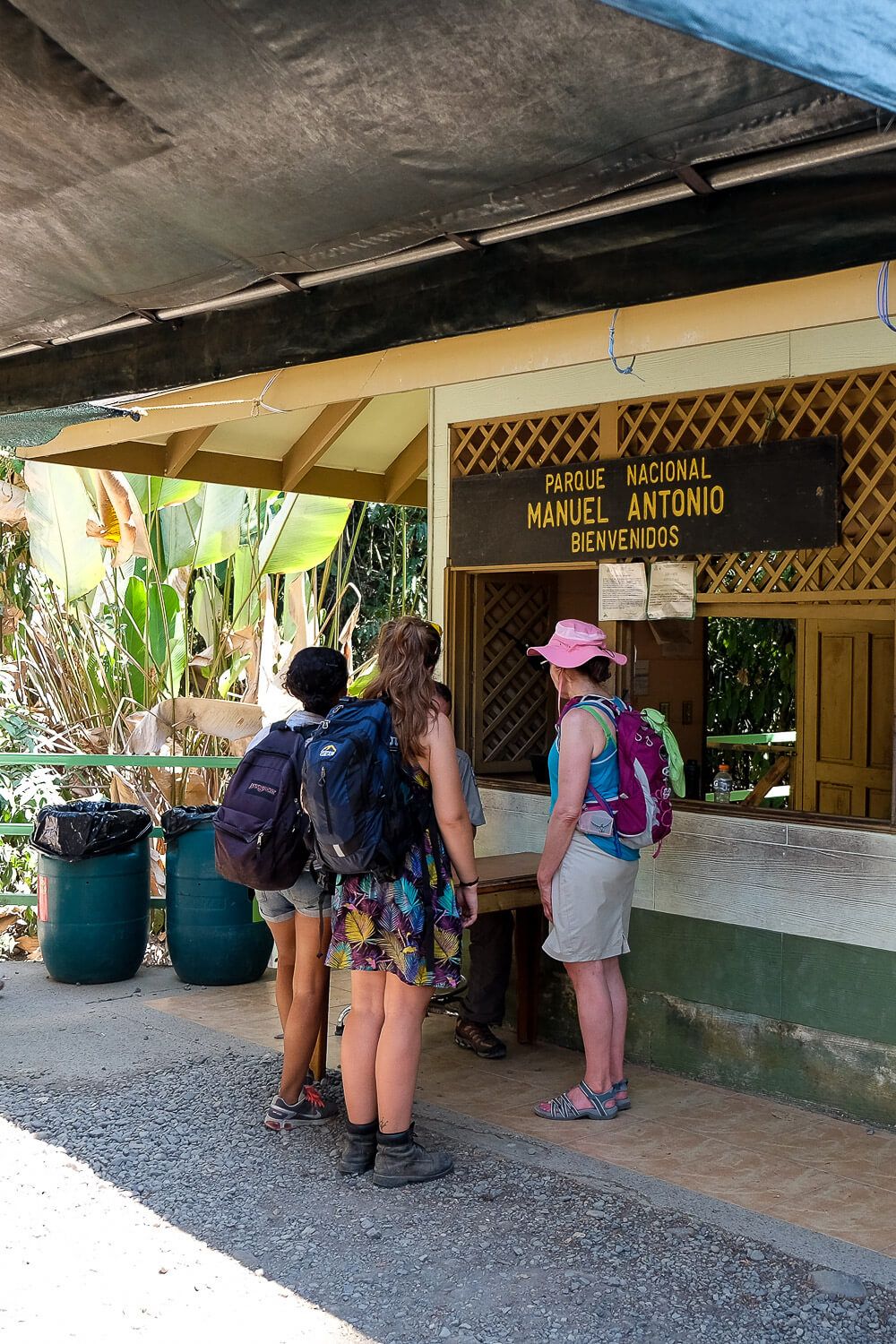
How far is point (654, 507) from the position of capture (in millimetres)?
5605

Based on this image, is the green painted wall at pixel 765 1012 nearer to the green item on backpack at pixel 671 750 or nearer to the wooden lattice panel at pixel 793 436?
the green item on backpack at pixel 671 750

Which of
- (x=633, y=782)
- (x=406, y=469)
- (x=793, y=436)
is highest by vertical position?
(x=406, y=469)

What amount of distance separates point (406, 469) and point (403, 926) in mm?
5301

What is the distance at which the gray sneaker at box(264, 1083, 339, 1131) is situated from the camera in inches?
194

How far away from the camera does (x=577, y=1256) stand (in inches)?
151

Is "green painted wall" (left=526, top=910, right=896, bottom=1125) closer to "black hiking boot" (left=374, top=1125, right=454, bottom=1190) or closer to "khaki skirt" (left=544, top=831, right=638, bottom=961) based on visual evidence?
"khaki skirt" (left=544, top=831, right=638, bottom=961)

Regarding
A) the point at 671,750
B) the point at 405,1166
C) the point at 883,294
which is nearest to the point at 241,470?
the point at 671,750

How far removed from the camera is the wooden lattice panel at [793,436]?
4.95 meters

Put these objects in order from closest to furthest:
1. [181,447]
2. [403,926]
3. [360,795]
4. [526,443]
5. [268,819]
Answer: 1. [360,795]
2. [403,926]
3. [268,819]
4. [526,443]
5. [181,447]

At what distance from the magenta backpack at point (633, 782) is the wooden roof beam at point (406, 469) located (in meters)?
4.07

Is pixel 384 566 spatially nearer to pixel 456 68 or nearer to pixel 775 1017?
pixel 775 1017

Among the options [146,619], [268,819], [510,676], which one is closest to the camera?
[268,819]

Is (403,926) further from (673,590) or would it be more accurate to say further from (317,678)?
(673,590)

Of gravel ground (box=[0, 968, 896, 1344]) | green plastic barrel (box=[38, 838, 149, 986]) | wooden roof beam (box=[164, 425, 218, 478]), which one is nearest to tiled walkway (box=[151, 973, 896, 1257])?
gravel ground (box=[0, 968, 896, 1344])
